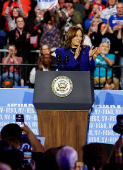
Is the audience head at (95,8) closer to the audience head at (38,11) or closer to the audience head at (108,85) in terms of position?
the audience head at (38,11)

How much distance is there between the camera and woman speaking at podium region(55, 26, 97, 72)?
430cm

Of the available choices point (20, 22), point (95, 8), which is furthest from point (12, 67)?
point (95, 8)

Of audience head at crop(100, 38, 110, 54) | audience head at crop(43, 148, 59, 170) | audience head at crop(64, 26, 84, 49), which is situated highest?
audience head at crop(100, 38, 110, 54)

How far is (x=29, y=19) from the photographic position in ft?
28.1

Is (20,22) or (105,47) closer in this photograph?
(105,47)

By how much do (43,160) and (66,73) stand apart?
1.29 meters

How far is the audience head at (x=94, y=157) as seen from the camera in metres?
2.94

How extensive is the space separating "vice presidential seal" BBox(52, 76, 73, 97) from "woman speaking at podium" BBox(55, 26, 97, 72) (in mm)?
263

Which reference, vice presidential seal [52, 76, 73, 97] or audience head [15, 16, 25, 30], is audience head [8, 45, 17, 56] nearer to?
audience head [15, 16, 25, 30]

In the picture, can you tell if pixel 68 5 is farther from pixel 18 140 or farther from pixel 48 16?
pixel 18 140

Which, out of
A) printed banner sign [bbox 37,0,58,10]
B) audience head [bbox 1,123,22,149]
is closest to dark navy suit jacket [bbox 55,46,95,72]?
audience head [bbox 1,123,22,149]

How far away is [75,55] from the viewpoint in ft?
14.1

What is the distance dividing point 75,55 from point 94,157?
1.64m

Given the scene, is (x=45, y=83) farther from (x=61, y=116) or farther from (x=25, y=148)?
(x=25, y=148)
